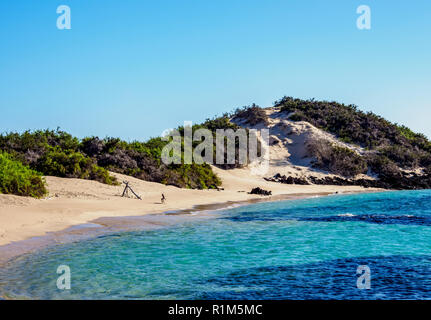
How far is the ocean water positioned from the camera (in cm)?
876

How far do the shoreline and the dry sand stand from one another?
43 cm

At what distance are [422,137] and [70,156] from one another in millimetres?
54898

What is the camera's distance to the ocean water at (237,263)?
876 centimetres

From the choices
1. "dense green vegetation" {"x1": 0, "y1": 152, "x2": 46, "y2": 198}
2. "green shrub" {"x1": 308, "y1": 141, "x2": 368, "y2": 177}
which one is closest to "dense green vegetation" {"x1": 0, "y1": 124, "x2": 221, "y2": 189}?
"dense green vegetation" {"x1": 0, "y1": 152, "x2": 46, "y2": 198}

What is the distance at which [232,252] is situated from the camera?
498 inches

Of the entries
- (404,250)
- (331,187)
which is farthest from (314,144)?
(404,250)

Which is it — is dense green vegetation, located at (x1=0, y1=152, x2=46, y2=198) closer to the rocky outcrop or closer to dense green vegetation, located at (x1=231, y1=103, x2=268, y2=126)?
the rocky outcrop

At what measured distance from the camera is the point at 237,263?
11.3 metres

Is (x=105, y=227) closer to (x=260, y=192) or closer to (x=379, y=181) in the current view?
(x=260, y=192)

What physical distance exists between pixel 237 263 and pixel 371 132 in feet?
175

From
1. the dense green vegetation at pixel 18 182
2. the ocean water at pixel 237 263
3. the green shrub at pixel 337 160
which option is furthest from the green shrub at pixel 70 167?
the green shrub at pixel 337 160

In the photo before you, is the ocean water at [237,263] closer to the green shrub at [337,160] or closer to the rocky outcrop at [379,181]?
the rocky outcrop at [379,181]

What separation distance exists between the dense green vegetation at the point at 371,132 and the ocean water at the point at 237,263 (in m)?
33.5
